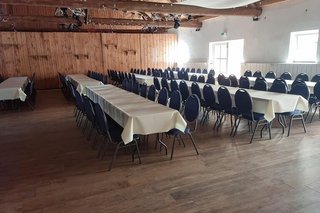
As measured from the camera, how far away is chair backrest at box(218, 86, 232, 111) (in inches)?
191

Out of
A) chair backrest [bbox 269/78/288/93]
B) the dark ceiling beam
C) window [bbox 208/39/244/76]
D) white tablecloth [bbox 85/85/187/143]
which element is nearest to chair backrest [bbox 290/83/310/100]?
chair backrest [bbox 269/78/288/93]

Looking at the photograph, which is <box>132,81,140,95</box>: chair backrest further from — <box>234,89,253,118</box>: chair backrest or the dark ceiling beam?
the dark ceiling beam

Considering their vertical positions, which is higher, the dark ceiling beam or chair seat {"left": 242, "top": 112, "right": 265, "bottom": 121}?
the dark ceiling beam

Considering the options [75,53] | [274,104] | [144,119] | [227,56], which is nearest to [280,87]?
[274,104]

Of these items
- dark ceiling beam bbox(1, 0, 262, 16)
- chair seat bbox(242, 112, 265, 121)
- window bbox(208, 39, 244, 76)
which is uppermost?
dark ceiling beam bbox(1, 0, 262, 16)

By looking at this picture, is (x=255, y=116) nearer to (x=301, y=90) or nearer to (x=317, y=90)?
(x=301, y=90)

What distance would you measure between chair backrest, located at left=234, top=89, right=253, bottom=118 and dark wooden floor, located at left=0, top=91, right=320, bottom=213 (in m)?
0.52

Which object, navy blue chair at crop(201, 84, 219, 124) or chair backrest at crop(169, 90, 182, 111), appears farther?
navy blue chair at crop(201, 84, 219, 124)

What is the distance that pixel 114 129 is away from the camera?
3.85m

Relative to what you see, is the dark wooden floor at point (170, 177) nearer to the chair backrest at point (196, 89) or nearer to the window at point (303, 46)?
the chair backrest at point (196, 89)

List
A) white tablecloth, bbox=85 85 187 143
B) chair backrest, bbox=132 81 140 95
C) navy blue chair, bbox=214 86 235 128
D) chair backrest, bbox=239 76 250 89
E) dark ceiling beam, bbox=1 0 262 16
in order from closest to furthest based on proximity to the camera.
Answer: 1. white tablecloth, bbox=85 85 187 143
2. navy blue chair, bbox=214 86 235 128
3. chair backrest, bbox=132 81 140 95
4. chair backrest, bbox=239 76 250 89
5. dark ceiling beam, bbox=1 0 262 16

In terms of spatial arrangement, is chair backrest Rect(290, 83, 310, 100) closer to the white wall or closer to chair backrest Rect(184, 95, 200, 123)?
chair backrest Rect(184, 95, 200, 123)

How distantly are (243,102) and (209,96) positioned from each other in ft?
3.36

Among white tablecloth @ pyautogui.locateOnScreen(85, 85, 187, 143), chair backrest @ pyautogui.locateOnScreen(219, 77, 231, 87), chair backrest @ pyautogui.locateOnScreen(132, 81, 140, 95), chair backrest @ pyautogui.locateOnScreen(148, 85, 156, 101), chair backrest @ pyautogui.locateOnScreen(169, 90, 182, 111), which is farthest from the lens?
chair backrest @ pyautogui.locateOnScreen(219, 77, 231, 87)
